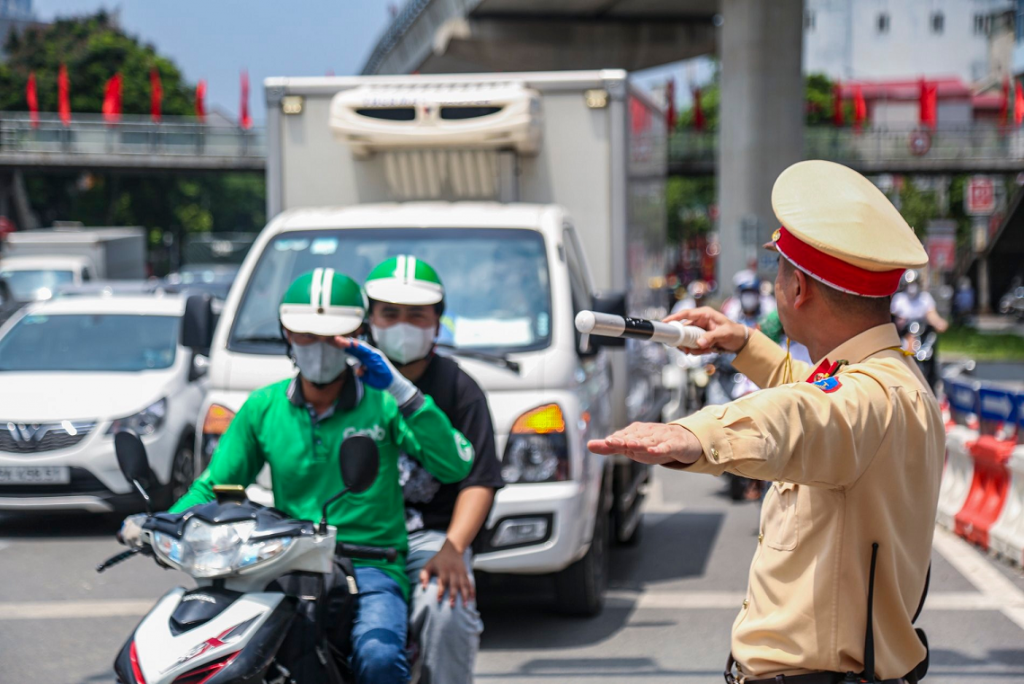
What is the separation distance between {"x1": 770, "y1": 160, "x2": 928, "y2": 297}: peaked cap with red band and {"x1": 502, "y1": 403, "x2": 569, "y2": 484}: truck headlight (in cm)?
393

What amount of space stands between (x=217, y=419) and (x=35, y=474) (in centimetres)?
330

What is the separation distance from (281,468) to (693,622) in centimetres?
357

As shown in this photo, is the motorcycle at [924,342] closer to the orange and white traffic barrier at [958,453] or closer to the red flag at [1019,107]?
the orange and white traffic barrier at [958,453]

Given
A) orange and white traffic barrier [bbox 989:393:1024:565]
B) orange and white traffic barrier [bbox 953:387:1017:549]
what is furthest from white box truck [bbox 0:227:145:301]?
orange and white traffic barrier [bbox 989:393:1024:565]

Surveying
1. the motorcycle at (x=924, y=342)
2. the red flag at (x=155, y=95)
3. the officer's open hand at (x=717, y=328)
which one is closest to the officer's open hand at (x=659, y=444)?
the officer's open hand at (x=717, y=328)

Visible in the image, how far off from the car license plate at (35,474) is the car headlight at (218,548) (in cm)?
606

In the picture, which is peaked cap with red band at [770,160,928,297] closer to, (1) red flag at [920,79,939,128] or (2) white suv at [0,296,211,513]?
(2) white suv at [0,296,211,513]

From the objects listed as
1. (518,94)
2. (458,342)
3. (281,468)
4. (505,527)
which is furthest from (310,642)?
(518,94)

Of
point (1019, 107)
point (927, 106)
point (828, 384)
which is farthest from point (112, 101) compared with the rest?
point (828, 384)

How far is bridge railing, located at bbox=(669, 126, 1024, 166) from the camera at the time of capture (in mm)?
57844

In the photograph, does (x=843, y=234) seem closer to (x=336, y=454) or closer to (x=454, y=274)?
(x=336, y=454)

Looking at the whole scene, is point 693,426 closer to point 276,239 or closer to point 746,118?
point 276,239

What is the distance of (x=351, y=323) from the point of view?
388 centimetres

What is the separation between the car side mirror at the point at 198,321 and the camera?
22.4 ft
